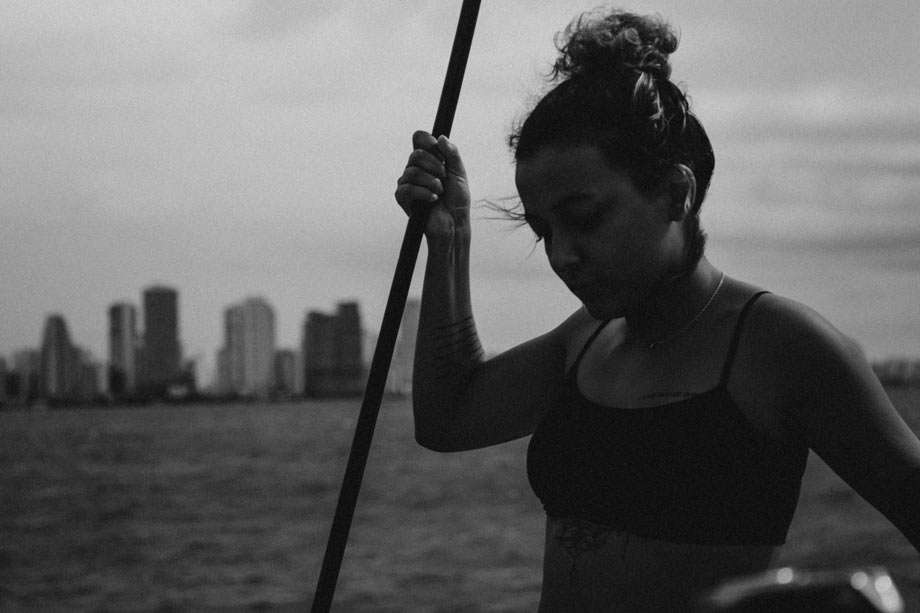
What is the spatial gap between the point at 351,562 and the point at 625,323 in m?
28.4

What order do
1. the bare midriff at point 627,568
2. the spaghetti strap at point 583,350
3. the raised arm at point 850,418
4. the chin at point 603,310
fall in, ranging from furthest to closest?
the spaghetti strap at point 583,350 < the chin at point 603,310 < the bare midriff at point 627,568 < the raised arm at point 850,418

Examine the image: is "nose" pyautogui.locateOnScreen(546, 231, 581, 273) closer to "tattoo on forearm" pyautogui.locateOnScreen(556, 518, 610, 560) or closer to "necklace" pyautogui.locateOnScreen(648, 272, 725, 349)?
"necklace" pyautogui.locateOnScreen(648, 272, 725, 349)

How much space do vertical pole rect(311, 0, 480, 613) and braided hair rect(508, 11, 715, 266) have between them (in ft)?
0.52

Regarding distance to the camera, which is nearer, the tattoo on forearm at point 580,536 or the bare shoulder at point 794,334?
the bare shoulder at point 794,334

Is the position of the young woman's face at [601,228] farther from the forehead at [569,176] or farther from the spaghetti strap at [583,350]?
the spaghetti strap at [583,350]

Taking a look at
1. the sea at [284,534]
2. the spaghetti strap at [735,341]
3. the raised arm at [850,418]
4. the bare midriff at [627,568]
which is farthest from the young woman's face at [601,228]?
the sea at [284,534]

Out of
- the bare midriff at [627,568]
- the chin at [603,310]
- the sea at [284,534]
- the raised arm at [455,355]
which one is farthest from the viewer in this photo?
the sea at [284,534]

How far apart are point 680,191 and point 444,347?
1.88ft

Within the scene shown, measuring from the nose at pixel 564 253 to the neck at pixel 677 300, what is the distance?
0.45 ft

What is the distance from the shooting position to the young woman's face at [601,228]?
165 centimetres

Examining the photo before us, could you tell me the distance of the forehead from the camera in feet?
5.44

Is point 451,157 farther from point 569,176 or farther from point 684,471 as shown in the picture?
point 684,471

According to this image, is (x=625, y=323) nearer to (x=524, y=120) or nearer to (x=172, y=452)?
(x=524, y=120)

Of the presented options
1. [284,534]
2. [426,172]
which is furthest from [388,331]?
[284,534]
